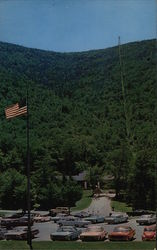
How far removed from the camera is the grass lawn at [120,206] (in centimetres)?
2847

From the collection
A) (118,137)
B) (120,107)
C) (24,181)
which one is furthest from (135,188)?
(120,107)

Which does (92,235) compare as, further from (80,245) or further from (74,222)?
(74,222)

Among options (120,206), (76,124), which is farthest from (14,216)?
(76,124)

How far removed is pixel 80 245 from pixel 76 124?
5535 cm

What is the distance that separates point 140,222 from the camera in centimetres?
2245

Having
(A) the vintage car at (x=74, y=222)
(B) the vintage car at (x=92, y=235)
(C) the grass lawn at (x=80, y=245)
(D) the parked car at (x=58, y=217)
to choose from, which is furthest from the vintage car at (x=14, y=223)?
(B) the vintage car at (x=92, y=235)

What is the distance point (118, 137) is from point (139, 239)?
42.8m

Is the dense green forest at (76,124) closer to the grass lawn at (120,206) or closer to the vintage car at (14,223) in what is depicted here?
the grass lawn at (120,206)

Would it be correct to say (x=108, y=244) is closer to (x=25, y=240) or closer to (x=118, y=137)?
(x=25, y=240)

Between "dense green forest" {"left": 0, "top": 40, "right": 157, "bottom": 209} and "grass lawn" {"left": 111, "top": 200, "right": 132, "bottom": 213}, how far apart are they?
1.88 ft

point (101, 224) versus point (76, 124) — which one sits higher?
point (76, 124)

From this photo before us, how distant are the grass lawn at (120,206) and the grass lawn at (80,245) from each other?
33.3 feet

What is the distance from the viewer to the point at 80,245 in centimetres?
1748

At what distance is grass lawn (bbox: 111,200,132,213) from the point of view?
93.4 ft
